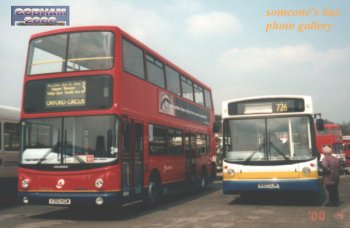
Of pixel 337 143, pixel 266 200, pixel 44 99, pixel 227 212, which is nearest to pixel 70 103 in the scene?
pixel 44 99

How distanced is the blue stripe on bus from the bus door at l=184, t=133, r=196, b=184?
4020 mm

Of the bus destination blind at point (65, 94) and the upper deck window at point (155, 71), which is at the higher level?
the upper deck window at point (155, 71)

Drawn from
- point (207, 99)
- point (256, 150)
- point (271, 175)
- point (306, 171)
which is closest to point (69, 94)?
point (256, 150)

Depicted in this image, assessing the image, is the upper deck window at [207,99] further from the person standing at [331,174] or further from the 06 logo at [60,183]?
the 06 logo at [60,183]

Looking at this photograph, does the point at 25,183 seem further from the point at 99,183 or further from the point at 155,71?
the point at 155,71

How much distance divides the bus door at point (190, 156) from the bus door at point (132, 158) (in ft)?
15.3

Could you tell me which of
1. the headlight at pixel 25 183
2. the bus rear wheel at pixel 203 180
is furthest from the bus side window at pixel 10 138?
the bus rear wheel at pixel 203 180

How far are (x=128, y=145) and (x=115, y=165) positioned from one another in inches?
40.7

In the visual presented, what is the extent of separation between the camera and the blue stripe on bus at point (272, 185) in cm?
1185

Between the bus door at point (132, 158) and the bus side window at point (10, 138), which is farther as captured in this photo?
the bus side window at point (10, 138)

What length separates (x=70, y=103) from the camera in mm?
10469

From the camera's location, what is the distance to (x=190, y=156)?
1695 cm

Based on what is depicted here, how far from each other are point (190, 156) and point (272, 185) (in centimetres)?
531

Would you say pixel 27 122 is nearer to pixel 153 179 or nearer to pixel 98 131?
pixel 98 131
